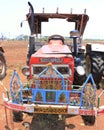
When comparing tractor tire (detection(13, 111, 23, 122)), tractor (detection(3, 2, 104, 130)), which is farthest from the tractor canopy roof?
tractor tire (detection(13, 111, 23, 122))

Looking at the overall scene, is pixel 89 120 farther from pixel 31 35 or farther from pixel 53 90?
pixel 31 35

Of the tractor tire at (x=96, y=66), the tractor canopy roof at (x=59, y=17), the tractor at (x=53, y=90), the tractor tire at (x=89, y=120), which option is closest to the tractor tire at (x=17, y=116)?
the tractor at (x=53, y=90)

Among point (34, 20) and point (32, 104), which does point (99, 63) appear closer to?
point (34, 20)

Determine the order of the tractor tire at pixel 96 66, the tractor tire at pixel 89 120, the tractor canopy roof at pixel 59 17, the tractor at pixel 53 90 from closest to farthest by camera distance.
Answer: the tractor at pixel 53 90, the tractor tire at pixel 89 120, the tractor tire at pixel 96 66, the tractor canopy roof at pixel 59 17

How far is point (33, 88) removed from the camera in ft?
20.7

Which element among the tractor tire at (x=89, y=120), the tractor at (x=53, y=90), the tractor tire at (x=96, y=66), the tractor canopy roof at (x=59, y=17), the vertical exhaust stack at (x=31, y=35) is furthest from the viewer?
the tractor canopy roof at (x=59, y=17)

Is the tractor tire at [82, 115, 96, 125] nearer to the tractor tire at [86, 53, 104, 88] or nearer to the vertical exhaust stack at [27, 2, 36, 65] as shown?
the tractor tire at [86, 53, 104, 88]

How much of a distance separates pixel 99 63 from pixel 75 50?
116 cm

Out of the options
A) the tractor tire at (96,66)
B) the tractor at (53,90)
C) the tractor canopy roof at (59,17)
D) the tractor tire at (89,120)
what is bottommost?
the tractor tire at (89,120)

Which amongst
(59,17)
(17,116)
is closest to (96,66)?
(59,17)

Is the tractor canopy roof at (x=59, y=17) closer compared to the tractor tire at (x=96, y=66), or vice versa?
the tractor tire at (x=96, y=66)

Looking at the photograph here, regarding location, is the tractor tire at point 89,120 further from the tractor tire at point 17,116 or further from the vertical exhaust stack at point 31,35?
the vertical exhaust stack at point 31,35

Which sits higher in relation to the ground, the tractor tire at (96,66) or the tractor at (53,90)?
the tractor at (53,90)

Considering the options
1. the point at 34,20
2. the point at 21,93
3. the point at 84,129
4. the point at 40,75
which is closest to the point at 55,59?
the point at 40,75
